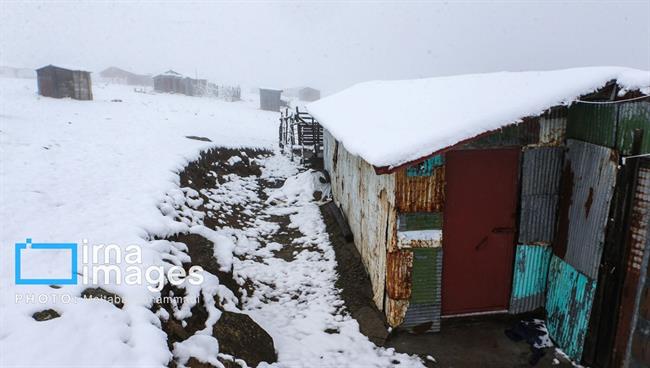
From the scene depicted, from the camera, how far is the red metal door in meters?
6.23

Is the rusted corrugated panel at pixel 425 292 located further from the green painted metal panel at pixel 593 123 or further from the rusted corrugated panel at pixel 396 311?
the green painted metal panel at pixel 593 123

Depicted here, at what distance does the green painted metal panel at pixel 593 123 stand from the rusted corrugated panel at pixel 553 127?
3.3 inches

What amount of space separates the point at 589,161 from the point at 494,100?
5.32 ft

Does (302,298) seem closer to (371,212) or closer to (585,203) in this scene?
(371,212)

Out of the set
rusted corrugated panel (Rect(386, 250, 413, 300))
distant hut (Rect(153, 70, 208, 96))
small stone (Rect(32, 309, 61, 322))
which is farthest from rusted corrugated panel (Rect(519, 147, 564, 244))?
distant hut (Rect(153, 70, 208, 96))

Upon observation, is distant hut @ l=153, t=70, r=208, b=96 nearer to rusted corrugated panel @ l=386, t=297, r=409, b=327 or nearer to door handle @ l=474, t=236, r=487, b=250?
rusted corrugated panel @ l=386, t=297, r=409, b=327

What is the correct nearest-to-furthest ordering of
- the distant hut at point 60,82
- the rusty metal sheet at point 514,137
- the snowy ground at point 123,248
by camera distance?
the snowy ground at point 123,248, the rusty metal sheet at point 514,137, the distant hut at point 60,82

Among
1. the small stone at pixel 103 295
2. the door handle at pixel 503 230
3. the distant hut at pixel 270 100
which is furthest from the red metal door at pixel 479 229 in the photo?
the distant hut at pixel 270 100

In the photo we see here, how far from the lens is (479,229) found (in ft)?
21.2

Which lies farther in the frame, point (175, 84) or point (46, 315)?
point (175, 84)

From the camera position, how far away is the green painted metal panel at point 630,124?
15.3 ft

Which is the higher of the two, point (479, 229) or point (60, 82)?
point (60, 82)

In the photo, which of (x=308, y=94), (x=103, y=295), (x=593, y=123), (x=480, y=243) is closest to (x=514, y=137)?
(x=593, y=123)

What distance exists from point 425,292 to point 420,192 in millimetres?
1704
